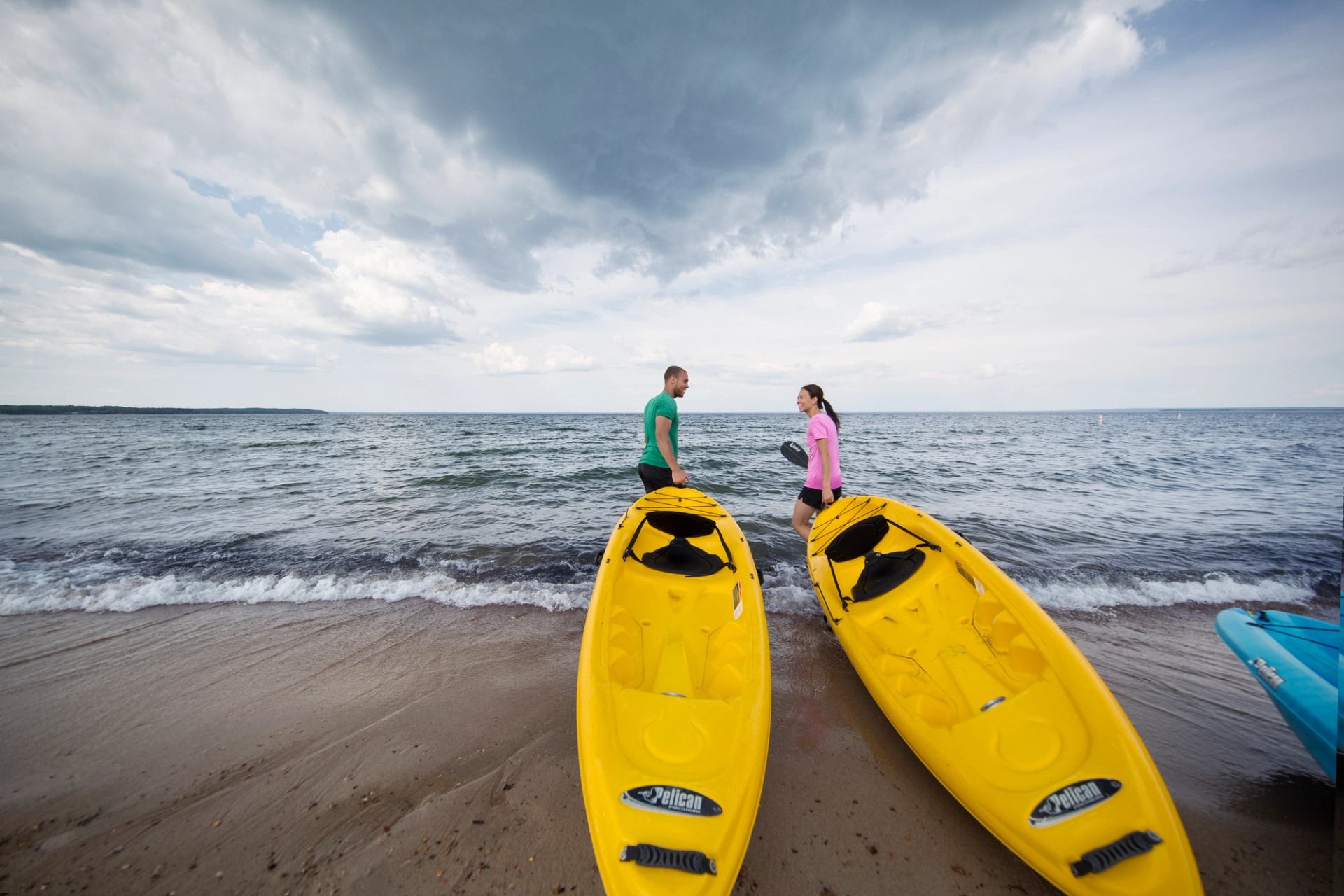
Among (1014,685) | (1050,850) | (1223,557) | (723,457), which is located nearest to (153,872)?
(1050,850)

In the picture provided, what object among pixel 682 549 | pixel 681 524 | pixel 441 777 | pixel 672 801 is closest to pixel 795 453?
pixel 681 524

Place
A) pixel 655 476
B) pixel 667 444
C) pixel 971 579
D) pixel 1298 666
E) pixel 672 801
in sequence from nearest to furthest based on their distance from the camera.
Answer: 1. pixel 672 801
2. pixel 1298 666
3. pixel 971 579
4. pixel 667 444
5. pixel 655 476

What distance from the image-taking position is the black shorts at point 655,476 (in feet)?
18.4

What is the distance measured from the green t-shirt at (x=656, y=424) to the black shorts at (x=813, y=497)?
1.73m

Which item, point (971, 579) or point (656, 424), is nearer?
point (971, 579)

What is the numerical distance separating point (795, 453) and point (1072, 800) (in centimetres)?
449

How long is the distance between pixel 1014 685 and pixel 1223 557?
7317mm

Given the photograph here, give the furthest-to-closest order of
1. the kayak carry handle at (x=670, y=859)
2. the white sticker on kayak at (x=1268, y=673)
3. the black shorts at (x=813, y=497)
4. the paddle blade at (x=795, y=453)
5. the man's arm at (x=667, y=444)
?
1. the paddle blade at (x=795, y=453)
2. the black shorts at (x=813, y=497)
3. the man's arm at (x=667, y=444)
4. the white sticker on kayak at (x=1268, y=673)
5. the kayak carry handle at (x=670, y=859)

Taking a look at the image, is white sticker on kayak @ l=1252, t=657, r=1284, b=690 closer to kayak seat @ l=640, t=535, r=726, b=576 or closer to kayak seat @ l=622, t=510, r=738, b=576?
kayak seat @ l=622, t=510, r=738, b=576

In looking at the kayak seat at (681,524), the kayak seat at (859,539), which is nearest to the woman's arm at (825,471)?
the kayak seat at (859,539)

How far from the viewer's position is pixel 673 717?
241 centimetres

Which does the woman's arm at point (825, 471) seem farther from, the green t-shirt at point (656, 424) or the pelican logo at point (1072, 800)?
the pelican logo at point (1072, 800)

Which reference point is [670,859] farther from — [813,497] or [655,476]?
[813,497]

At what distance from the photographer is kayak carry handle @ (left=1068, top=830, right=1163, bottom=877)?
178 cm
